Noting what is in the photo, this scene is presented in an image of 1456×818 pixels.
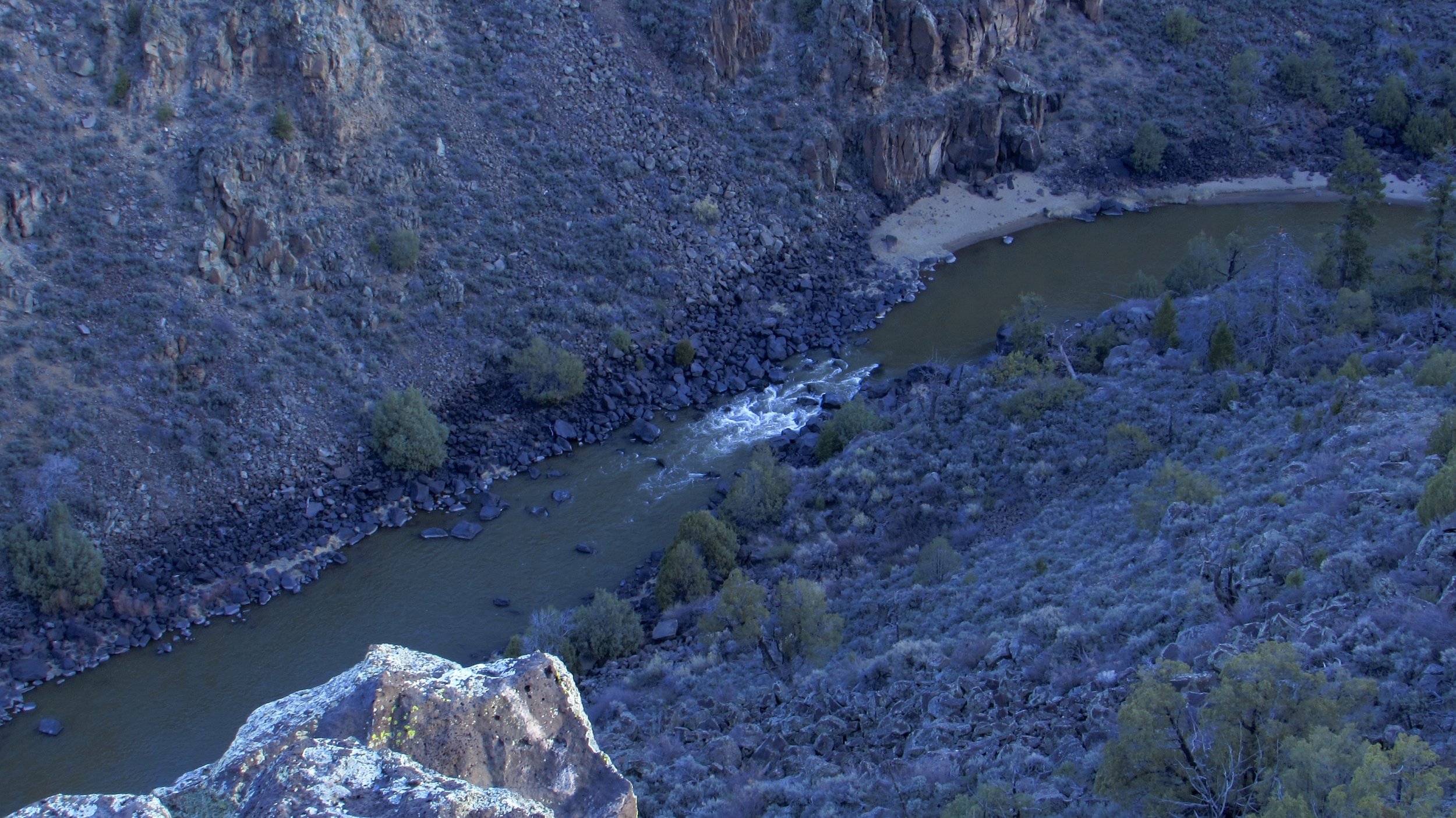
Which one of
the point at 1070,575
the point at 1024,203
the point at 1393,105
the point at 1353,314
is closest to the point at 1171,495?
the point at 1070,575

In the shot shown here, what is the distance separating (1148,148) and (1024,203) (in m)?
7.00

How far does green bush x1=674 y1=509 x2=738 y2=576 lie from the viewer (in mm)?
30141

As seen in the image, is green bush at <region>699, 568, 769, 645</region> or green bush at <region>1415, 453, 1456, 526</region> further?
green bush at <region>699, 568, 769, 645</region>

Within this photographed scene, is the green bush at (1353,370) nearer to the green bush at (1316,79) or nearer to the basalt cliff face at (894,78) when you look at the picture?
the basalt cliff face at (894,78)

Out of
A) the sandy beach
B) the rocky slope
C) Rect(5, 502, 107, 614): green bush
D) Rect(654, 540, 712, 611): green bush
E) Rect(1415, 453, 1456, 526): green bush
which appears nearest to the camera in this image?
the rocky slope

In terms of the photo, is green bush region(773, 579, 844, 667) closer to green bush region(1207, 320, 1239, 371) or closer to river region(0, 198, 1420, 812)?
river region(0, 198, 1420, 812)

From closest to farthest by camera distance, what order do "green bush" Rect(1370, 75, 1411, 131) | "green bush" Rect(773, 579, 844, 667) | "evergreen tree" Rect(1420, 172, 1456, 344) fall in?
"green bush" Rect(773, 579, 844, 667), "evergreen tree" Rect(1420, 172, 1456, 344), "green bush" Rect(1370, 75, 1411, 131)

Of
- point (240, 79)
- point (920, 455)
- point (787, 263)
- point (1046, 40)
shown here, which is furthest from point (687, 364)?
point (1046, 40)

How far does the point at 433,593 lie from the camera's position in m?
32.2

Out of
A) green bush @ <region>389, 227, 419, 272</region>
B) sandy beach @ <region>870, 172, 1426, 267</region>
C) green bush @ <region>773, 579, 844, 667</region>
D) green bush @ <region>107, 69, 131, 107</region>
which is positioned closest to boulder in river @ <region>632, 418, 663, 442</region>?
green bush @ <region>389, 227, 419, 272</region>

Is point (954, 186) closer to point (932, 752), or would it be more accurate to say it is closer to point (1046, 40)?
point (1046, 40)

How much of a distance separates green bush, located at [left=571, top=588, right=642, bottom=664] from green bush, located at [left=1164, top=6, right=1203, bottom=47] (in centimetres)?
4776

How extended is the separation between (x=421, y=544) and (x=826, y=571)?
43.2 ft

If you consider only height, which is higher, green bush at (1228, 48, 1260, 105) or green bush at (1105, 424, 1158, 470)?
green bush at (1228, 48, 1260, 105)
